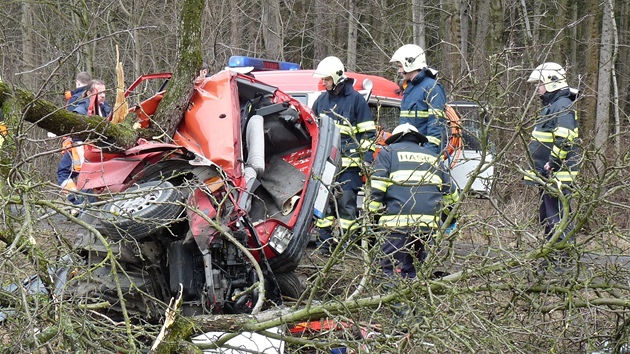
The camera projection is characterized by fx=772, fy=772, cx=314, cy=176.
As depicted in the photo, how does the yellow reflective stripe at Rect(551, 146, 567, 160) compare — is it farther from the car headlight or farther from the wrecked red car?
the car headlight

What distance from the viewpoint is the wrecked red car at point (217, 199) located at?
5055 mm

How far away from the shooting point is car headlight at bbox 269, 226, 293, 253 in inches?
220

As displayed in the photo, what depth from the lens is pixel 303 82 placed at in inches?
353

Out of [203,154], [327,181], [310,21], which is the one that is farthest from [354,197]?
[310,21]

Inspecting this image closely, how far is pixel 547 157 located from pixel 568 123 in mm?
410

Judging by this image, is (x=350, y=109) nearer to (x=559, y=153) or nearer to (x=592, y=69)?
(x=559, y=153)

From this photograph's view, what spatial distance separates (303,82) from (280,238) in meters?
3.70

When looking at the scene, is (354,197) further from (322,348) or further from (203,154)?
(322,348)

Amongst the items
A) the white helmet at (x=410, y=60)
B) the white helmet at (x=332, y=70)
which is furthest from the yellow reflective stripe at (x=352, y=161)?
the white helmet at (x=410, y=60)

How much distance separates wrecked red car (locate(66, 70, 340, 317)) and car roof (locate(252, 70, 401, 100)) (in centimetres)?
248

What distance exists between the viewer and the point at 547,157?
7.36 m

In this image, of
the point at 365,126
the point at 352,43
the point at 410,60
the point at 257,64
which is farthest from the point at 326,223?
the point at 352,43

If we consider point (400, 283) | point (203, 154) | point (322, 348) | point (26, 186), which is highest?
point (26, 186)

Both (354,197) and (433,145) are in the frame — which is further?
(354,197)
